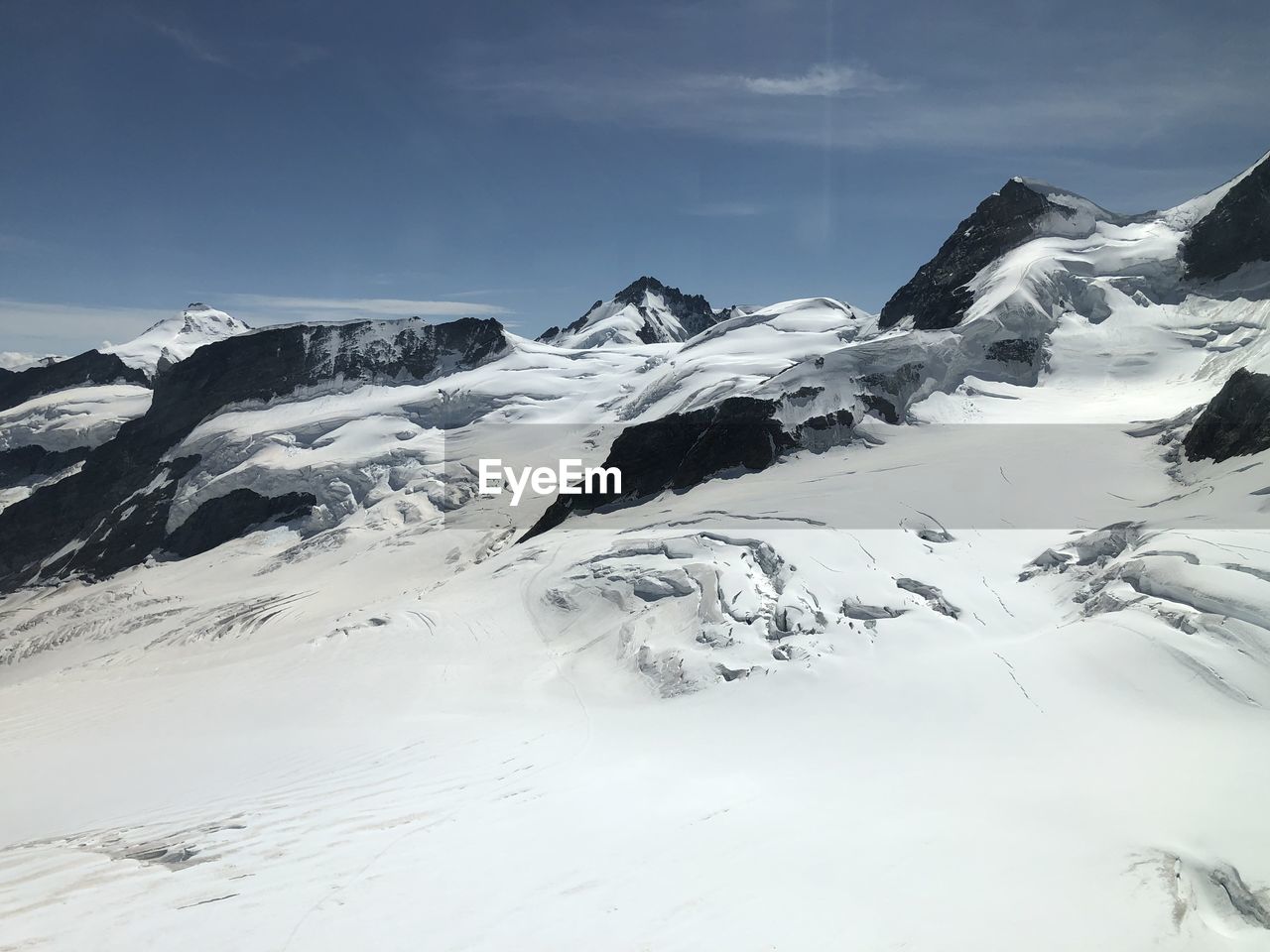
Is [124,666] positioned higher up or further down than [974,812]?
further down

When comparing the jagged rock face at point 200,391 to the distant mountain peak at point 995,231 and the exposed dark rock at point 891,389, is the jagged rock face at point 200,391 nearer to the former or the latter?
the distant mountain peak at point 995,231

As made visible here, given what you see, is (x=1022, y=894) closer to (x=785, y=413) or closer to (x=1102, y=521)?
(x=1102, y=521)

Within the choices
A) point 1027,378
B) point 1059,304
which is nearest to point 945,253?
point 1059,304

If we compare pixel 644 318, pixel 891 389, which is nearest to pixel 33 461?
pixel 644 318

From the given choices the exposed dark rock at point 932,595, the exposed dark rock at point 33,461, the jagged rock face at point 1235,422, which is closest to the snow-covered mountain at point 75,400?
the exposed dark rock at point 33,461

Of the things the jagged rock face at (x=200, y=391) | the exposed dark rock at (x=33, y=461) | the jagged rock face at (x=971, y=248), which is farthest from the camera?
the exposed dark rock at (x=33, y=461)

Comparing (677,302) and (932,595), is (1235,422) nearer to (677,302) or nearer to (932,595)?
(932,595)
